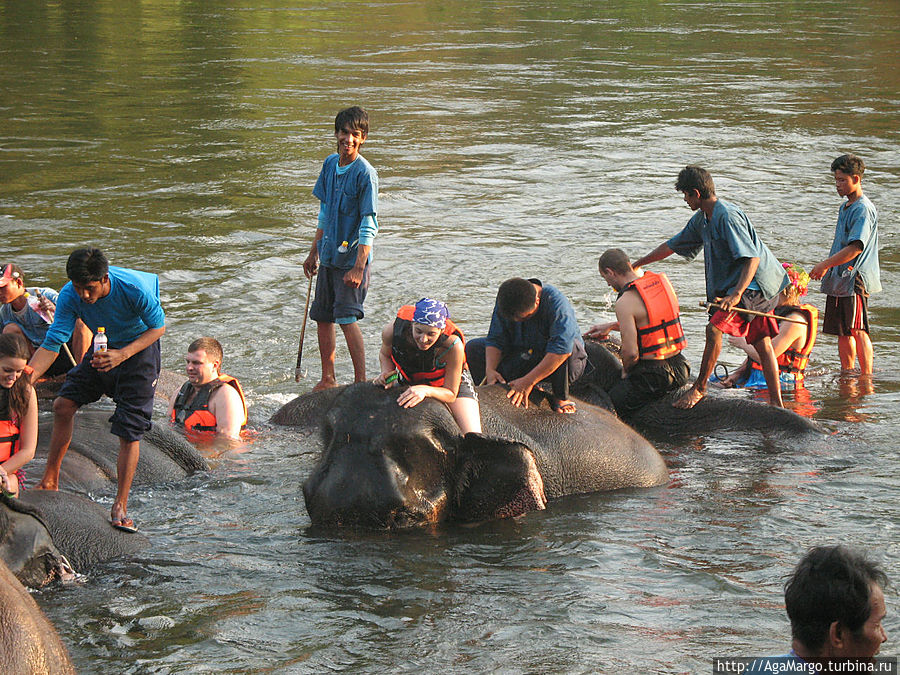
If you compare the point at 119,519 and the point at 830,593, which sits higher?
the point at 830,593

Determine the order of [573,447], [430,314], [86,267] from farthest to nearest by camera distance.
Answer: [573,447] → [430,314] → [86,267]

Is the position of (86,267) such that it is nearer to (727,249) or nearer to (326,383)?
(326,383)

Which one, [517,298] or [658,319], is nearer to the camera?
[517,298]

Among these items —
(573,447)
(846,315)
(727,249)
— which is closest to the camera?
(573,447)

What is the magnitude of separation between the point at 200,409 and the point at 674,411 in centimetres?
302

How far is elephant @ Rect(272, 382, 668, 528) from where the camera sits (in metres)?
6.12

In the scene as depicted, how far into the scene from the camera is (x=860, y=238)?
354 inches

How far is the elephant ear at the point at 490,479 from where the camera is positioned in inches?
253

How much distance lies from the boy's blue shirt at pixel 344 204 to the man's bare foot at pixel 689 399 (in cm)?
234

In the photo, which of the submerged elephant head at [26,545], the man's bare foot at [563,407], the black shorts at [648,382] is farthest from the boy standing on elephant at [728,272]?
the submerged elephant head at [26,545]

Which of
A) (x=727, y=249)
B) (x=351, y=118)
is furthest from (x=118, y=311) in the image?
(x=727, y=249)

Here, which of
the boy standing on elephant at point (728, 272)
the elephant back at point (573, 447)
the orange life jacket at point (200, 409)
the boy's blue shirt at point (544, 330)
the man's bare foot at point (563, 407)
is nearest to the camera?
the elephant back at point (573, 447)

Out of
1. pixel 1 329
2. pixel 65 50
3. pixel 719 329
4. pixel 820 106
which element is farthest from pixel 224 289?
pixel 65 50

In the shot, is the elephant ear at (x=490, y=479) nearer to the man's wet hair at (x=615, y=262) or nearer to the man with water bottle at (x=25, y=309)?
the man's wet hair at (x=615, y=262)
